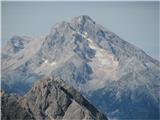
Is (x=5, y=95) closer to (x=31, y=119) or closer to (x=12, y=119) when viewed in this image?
(x=31, y=119)

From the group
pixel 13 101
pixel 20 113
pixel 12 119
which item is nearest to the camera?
pixel 12 119

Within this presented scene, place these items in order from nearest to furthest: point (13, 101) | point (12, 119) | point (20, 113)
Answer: point (12, 119)
point (20, 113)
point (13, 101)

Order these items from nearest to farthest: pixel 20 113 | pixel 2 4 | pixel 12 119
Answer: pixel 2 4, pixel 12 119, pixel 20 113

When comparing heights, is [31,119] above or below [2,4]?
below

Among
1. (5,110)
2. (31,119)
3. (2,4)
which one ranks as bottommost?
(31,119)

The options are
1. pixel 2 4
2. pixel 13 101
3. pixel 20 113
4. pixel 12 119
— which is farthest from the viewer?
pixel 13 101

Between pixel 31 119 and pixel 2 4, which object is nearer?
pixel 2 4

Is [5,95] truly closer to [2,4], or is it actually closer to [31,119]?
[31,119]

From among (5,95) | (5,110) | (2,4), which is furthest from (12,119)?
(2,4)

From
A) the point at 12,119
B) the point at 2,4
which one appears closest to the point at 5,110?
the point at 12,119
